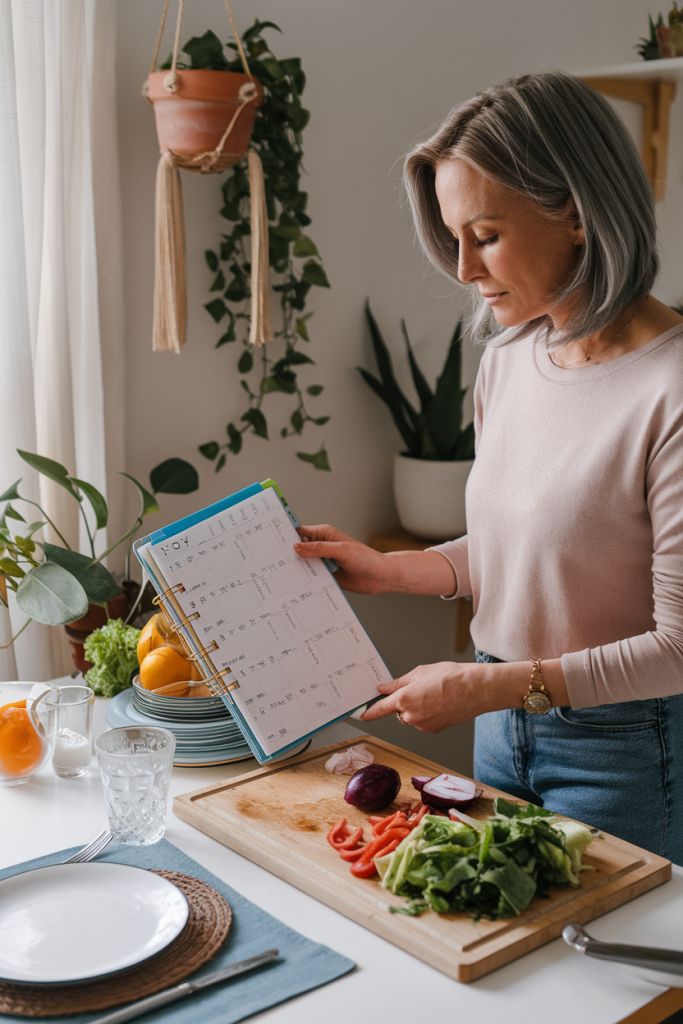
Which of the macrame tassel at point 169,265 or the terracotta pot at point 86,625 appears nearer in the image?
the terracotta pot at point 86,625

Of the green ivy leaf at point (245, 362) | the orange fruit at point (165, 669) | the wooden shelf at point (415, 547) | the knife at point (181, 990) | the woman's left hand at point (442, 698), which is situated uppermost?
the green ivy leaf at point (245, 362)

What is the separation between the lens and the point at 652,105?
98.9 inches

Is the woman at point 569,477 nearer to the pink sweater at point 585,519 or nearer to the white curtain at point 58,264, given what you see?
the pink sweater at point 585,519

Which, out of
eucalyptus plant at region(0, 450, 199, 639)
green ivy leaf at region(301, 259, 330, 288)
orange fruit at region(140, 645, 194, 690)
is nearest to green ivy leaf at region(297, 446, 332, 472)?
green ivy leaf at region(301, 259, 330, 288)

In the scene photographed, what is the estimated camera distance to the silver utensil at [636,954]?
80cm

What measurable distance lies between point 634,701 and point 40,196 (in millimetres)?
1289

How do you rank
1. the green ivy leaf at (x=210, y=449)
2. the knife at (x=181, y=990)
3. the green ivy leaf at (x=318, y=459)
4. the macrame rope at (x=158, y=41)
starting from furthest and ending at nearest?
the green ivy leaf at (x=318, y=459)
the green ivy leaf at (x=210, y=449)
the macrame rope at (x=158, y=41)
the knife at (x=181, y=990)

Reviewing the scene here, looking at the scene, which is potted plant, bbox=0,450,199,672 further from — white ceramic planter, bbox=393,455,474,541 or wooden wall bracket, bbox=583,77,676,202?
wooden wall bracket, bbox=583,77,676,202

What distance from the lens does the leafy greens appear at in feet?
2.90

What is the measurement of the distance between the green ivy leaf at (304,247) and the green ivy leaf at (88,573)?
3.16 ft

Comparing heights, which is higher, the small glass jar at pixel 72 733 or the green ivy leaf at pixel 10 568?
the green ivy leaf at pixel 10 568

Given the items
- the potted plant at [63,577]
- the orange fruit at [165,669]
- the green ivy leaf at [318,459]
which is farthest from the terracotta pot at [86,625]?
the green ivy leaf at [318,459]

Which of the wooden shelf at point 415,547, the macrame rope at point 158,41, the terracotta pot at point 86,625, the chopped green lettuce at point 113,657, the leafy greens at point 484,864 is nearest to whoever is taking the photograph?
the leafy greens at point 484,864

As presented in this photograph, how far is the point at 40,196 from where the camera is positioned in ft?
5.47
